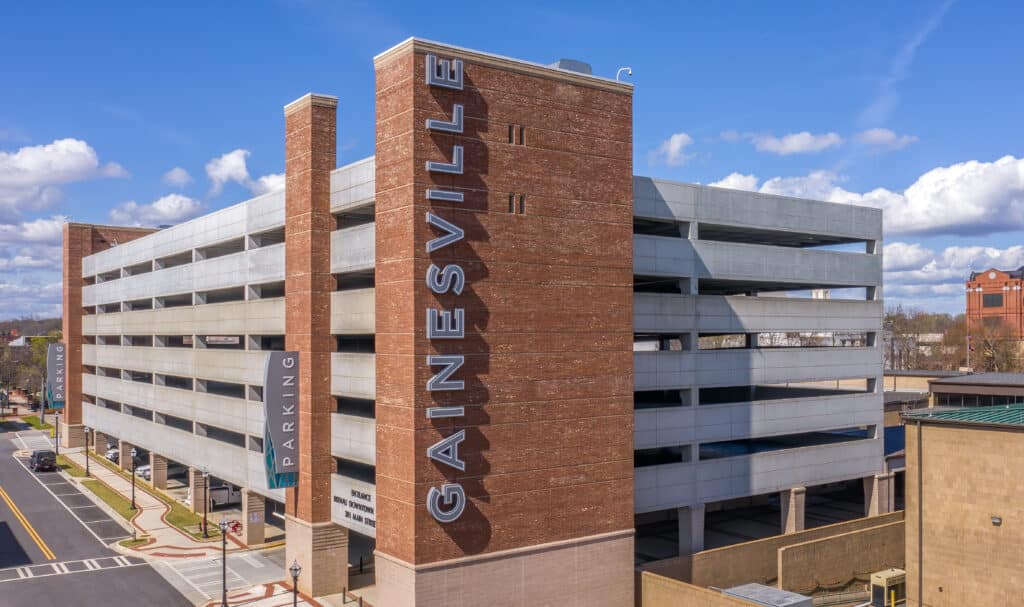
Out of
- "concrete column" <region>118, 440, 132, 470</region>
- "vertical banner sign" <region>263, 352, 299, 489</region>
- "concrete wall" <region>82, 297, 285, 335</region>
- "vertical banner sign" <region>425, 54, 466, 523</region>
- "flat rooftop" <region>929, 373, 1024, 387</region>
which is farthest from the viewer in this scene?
"concrete column" <region>118, 440, 132, 470</region>

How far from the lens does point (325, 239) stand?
44.6 metres

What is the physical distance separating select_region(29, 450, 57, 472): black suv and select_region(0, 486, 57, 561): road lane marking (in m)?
8.42

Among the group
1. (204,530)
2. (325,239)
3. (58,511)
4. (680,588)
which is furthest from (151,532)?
(680,588)

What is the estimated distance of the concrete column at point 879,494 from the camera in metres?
55.9

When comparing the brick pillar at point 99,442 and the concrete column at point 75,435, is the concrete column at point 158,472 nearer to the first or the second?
the brick pillar at point 99,442

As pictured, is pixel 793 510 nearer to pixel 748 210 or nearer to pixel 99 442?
pixel 748 210

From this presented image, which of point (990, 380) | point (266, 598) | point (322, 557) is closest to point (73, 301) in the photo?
point (266, 598)

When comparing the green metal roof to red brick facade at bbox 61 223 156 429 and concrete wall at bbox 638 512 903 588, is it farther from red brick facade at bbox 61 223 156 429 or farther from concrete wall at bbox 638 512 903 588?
red brick facade at bbox 61 223 156 429

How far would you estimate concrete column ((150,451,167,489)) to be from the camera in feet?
242

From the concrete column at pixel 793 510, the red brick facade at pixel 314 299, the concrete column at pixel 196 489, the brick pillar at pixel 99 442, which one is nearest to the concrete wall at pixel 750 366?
the concrete column at pixel 793 510

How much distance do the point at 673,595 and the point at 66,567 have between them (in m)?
37.9

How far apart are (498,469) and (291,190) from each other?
20860 mm

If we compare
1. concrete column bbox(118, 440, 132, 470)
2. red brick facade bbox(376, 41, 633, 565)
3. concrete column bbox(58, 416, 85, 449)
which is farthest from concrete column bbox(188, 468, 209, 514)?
concrete column bbox(58, 416, 85, 449)

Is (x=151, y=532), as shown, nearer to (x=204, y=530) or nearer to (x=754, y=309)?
(x=204, y=530)
